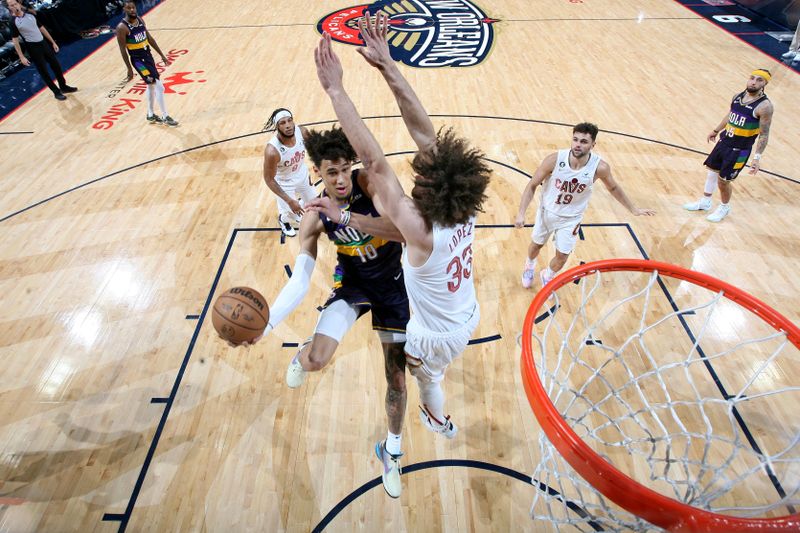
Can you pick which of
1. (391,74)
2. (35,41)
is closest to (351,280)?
(391,74)

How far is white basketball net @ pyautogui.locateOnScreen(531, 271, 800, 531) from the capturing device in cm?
280

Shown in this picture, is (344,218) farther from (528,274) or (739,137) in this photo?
(739,137)

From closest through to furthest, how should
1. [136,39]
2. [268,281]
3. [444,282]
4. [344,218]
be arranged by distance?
[444,282], [344,218], [268,281], [136,39]

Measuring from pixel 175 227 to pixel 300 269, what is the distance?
10.9ft

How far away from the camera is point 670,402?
2.63 meters

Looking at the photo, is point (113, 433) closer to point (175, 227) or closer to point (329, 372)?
point (329, 372)

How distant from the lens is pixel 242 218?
5453 mm

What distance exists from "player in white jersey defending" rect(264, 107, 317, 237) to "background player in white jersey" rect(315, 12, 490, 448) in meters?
2.02

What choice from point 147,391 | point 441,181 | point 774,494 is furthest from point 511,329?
point 147,391

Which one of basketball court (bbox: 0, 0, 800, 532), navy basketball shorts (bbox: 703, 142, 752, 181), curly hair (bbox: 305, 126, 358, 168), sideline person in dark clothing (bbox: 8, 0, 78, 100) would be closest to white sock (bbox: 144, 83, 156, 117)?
basketball court (bbox: 0, 0, 800, 532)

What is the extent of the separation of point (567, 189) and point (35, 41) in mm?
9122

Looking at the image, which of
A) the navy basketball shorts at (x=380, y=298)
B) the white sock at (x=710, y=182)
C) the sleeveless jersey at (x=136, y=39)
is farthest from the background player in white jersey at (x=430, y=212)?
the sleeveless jersey at (x=136, y=39)

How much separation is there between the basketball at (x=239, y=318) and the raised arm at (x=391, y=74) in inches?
52.3

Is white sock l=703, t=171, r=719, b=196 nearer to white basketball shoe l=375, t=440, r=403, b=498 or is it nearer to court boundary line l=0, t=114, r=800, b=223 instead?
court boundary line l=0, t=114, r=800, b=223
